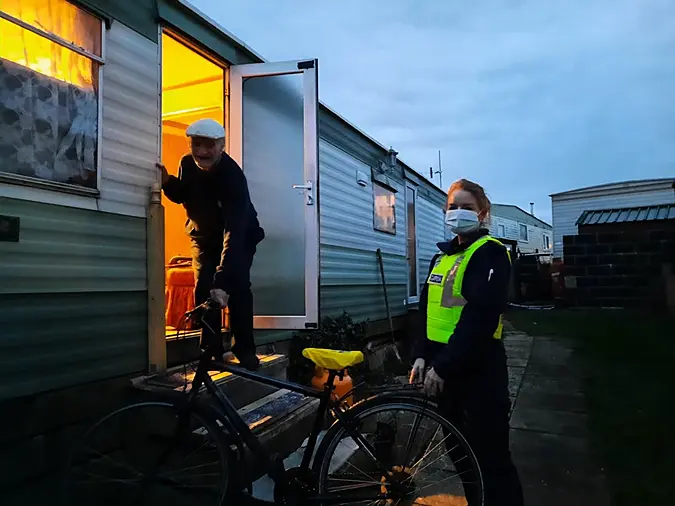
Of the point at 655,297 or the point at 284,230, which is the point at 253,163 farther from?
the point at 655,297

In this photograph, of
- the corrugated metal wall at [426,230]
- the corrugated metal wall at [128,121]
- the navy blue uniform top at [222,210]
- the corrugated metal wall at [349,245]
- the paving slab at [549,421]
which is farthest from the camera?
the corrugated metal wall at [426,230]

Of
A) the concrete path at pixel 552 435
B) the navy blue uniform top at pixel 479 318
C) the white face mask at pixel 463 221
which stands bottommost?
the concrete path at pixel 552 435

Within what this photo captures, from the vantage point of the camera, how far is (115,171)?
10.1 feet

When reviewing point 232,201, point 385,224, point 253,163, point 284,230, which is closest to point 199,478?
point 232,201

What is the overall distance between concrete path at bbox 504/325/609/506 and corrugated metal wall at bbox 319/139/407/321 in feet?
7.60

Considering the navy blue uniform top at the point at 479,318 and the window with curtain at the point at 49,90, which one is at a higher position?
the window with curtain at the point at 49,90

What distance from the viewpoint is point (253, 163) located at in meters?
4.32

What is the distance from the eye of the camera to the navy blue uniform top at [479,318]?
203cm

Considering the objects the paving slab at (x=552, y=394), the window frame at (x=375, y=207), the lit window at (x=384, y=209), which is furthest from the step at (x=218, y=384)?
the lit window at (x=384, y=209)

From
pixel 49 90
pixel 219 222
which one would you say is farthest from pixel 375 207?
pixel 49 90

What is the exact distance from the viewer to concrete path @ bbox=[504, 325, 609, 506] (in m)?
2.95

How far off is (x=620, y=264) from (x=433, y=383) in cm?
933

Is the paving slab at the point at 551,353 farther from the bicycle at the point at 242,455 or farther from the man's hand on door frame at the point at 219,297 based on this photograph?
the man's hand on door frame at the point at 219,297

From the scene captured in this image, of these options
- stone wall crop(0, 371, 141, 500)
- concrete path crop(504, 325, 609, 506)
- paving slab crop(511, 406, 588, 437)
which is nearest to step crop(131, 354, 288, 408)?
stone wall crop(0, 371, 141, 500)
